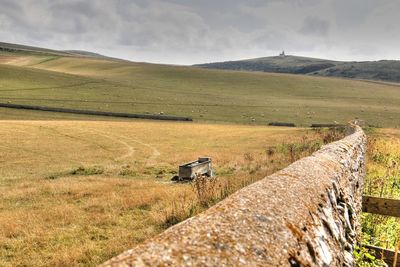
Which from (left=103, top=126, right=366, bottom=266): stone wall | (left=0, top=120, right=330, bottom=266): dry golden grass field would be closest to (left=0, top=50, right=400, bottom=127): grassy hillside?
(left=0, top=120, right=330, bottom=266): dry golden grass field

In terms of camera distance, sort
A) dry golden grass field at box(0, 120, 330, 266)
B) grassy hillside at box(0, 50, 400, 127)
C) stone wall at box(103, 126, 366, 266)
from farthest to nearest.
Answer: grassy hillside at box(0, 50, 400, 127) → dry golden grass field at box(0, 120, 330, 266) → stone wall at box(103, 126, 366, 266)

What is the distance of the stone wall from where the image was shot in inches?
108

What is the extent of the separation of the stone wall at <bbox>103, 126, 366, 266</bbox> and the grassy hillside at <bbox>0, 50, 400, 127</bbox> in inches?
2712

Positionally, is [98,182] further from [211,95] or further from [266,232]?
[211,95]

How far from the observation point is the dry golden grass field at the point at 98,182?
1051cm

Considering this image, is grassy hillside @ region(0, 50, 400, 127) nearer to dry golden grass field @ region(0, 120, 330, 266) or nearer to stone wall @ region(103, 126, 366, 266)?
dry golden grass field @ region(0, 120, 330, 266)

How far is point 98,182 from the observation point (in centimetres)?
2172

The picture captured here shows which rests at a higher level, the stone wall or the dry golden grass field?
the stone wall

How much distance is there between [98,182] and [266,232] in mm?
19614

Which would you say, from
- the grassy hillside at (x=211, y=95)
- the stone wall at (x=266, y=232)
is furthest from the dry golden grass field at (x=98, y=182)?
the grassy hillside at (x=211, y=95)

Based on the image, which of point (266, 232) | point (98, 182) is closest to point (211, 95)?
point (98, 182)

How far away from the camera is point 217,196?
12266 millimetres

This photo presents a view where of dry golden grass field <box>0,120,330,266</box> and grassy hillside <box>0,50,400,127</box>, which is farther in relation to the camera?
grassy hillside <box>0,50,400,127</box>

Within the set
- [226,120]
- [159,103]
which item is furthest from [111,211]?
[159,103]
